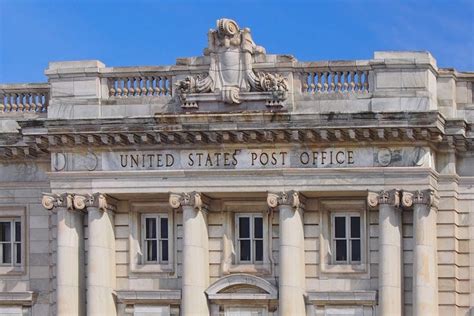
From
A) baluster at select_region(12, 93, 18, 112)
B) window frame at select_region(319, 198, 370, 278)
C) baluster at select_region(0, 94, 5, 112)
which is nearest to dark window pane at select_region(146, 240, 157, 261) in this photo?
window frame at select_region(319, 198, 370, 278)

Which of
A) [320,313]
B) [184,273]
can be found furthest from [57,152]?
[320,313]

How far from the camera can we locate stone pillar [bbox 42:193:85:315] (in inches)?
2132

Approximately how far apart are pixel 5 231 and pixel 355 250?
11425 millimetres

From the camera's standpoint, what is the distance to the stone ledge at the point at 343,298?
5288cm

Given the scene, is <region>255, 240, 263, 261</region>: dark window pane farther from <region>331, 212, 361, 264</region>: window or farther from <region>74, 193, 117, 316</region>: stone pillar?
<region>74, 193, 117, 316</region>: stone pillar

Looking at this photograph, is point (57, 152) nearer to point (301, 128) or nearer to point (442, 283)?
point (301, 128)

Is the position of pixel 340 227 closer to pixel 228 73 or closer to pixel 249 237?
pixel 249 237

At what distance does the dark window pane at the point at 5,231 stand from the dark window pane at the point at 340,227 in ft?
35.0

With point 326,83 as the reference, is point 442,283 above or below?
below

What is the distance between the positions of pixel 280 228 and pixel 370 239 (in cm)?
272

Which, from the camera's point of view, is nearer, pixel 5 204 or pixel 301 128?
pixel 301 128

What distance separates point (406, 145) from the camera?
172ft

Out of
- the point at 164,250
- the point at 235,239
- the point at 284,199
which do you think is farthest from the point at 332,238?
the point at 164,250

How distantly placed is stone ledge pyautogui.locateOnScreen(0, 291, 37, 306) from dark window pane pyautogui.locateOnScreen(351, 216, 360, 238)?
10.2 m
